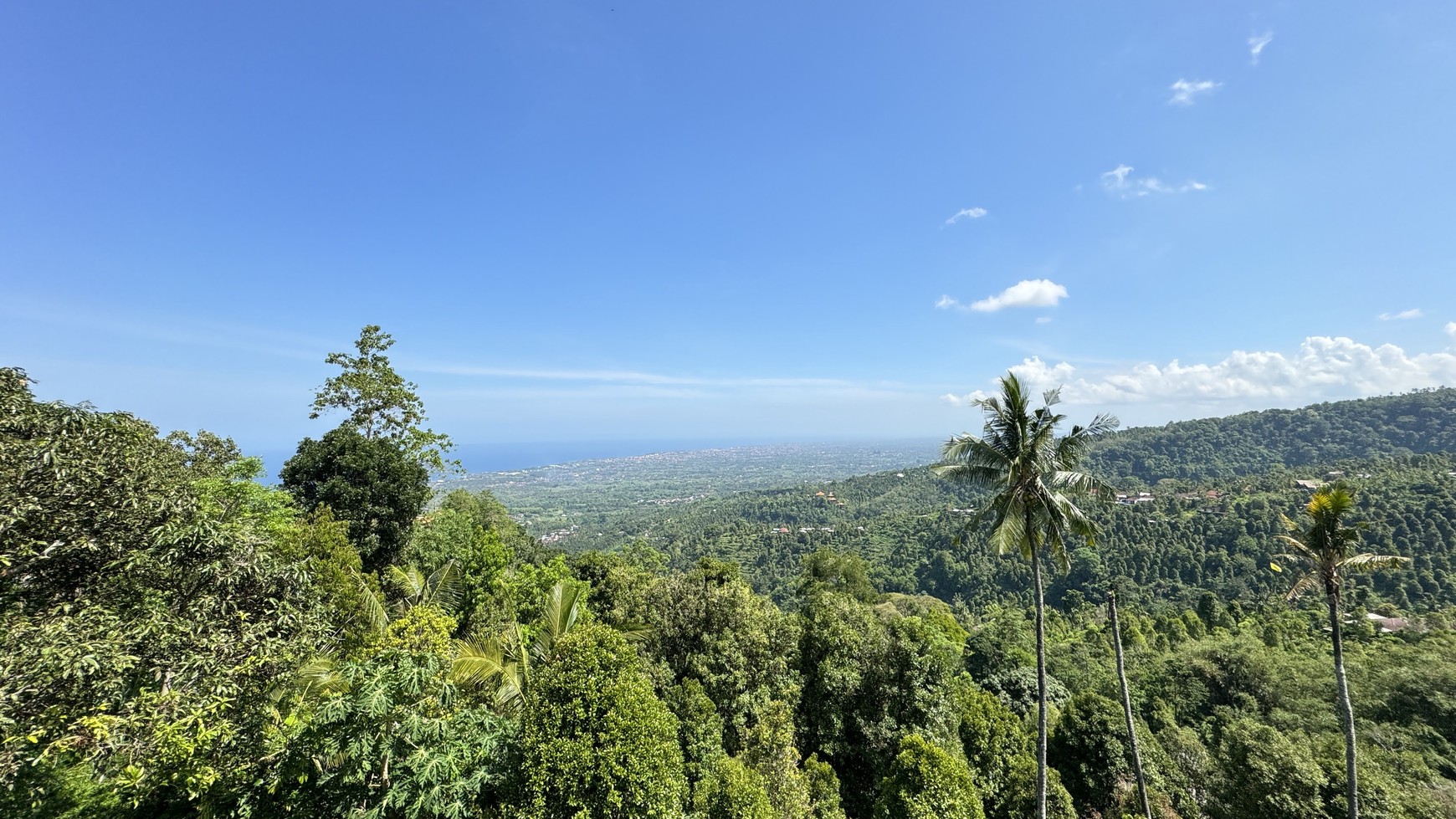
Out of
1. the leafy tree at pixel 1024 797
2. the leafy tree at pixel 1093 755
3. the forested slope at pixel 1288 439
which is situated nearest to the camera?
the leafy tree at pixel 1024 797

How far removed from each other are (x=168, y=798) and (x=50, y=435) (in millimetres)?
4400

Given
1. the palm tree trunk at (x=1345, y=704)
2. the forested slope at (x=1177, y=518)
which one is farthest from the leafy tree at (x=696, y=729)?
the palm tree trunk at (x=1345, y=704)

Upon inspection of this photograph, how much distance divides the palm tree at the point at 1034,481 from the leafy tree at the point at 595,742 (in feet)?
22.9

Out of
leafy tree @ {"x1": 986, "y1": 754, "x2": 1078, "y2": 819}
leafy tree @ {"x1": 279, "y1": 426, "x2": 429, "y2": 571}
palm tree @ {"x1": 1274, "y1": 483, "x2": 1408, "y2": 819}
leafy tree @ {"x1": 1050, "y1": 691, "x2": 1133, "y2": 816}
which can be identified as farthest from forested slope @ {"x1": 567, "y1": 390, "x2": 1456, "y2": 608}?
leafy tree @ {"x1": 279, "y1": 426, "x2": 429, "y2": 571}

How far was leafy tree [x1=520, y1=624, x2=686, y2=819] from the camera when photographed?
636cm

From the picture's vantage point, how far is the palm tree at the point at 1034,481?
29.9 feet

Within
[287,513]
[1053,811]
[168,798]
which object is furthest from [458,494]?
[1053,811]

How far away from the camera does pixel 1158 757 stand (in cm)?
1450

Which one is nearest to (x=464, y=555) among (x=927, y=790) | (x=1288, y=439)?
(x=927, y=790)

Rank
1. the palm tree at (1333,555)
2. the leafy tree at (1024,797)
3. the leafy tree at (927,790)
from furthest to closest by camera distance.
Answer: the leafy tree at (1024,797) < the palm tree at (1333,555) < the leafy tree at (927,790)

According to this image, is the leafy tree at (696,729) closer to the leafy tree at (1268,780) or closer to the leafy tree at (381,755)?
the leafy tree at (381,755)

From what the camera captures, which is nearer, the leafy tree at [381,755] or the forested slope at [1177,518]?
the leafy tree at [381,755]

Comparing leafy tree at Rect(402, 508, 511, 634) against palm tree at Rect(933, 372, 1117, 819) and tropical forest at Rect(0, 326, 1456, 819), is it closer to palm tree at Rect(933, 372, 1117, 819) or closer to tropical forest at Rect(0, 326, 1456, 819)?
tropical forest at Rect(0, 326, 1456, 819)

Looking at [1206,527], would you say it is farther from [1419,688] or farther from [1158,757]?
[1158,757]
